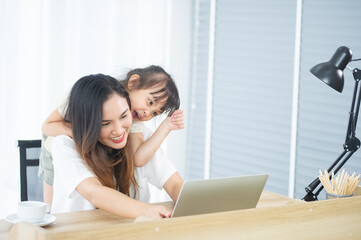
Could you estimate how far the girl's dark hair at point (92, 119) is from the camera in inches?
69.4

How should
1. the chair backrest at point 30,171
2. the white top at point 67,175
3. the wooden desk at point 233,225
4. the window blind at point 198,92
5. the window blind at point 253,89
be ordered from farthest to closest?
the window blind at point 198,92 → the window blind at point 253,89 → the chair backrest at point 30,171 → the white top at point 67,175 → the wooden desk at point 233,225

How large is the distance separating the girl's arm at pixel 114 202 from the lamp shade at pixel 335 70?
912 mm

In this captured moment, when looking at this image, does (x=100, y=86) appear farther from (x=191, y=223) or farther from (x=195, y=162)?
(x=195, y=162)

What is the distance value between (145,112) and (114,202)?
56cm

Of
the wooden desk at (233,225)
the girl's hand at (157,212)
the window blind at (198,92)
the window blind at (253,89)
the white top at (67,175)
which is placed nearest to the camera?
the wooden desk at (233,225)

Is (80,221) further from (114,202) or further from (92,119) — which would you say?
(92,119)

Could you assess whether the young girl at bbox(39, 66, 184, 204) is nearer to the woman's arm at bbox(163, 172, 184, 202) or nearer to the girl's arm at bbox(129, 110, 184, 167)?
the girl's arm at bbox(129, 110, 184, 167)

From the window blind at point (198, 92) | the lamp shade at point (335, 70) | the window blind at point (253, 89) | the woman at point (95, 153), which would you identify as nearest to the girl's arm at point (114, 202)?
the woman at point (95, 153)

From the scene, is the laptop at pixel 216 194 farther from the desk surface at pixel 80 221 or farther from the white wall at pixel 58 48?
the white wall at pixel 58 48

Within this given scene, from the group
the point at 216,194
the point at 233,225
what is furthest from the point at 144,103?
the point at 233,225

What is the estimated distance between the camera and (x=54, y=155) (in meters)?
1.81

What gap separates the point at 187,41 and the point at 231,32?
495 millimetres

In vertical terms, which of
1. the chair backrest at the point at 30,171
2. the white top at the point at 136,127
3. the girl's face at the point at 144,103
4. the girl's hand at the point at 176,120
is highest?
the girl's face at the point at 144,103

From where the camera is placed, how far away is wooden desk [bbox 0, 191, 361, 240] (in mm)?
1031
